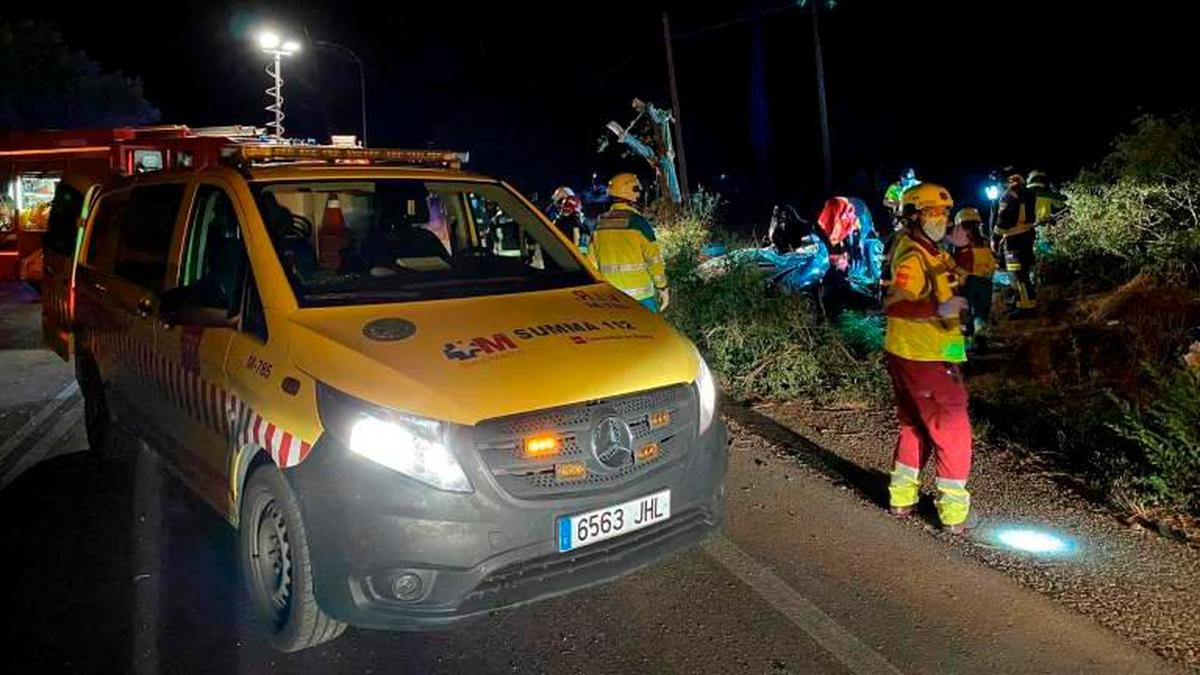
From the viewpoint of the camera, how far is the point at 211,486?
418cm

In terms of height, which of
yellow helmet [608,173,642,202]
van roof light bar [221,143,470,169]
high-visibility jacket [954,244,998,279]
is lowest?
high-visibility jacket [954,244,998,279]

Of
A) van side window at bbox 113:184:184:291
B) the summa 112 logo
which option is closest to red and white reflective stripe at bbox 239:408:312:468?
the summa 112 logo

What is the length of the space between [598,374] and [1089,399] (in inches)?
187

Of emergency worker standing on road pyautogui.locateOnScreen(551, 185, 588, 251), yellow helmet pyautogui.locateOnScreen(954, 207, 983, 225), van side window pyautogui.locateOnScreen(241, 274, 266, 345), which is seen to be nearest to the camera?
van side window pyautogui.locateOnScreen(241, 274, 266, 345)

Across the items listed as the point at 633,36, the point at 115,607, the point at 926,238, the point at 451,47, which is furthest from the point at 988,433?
the point at 451,47

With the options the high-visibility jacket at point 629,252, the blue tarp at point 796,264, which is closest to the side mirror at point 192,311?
the high-visibility jacket at point 629,252

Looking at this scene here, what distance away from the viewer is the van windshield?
4.09 metres

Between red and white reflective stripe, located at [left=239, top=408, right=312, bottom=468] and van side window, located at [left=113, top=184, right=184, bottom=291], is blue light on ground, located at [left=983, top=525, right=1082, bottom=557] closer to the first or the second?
red and white reflective stripe, located at [left=239, top=408, right=312, bottom=468]

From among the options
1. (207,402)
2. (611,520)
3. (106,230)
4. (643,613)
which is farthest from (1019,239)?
(207,402)

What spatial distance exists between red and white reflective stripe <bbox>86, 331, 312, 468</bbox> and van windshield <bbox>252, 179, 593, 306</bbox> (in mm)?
530

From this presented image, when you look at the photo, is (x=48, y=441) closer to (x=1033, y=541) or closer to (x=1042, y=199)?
(x=1033, y=541)

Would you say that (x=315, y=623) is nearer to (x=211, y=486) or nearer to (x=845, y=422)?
(x=211, y=486)

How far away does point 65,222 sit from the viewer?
7477 millimetres

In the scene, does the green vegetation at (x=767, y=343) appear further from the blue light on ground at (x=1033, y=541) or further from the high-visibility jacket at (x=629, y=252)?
the blue light on ground at (x=1033, y=541)
